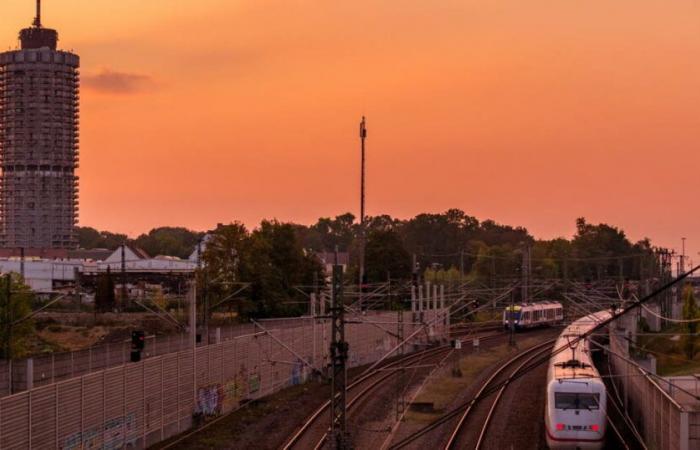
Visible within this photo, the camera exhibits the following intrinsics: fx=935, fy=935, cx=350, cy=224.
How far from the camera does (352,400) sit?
4594cm

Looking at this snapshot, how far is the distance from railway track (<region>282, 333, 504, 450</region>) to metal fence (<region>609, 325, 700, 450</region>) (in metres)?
10.6

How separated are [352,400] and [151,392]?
13.6 m

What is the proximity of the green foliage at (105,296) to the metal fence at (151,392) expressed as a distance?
57.9 meters

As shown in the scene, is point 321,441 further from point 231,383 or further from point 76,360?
point 76,360

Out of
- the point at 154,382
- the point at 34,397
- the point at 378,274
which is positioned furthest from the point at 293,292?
the point at 34,397

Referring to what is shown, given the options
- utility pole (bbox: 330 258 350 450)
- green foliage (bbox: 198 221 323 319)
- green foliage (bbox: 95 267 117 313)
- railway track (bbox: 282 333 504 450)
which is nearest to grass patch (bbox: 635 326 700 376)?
railway track (bbox: 282 333 504 450)

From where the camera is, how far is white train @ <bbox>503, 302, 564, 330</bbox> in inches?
3319

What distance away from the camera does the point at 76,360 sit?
4175 centimetres

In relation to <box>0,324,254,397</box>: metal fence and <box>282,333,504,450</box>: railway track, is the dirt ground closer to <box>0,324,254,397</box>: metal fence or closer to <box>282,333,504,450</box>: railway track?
<box>282,333,504,450</box>: railway track

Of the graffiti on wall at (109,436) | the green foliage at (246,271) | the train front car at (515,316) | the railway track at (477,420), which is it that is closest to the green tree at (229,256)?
the green foliage at (246,271)

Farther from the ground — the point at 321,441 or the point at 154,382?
the point at 154,382

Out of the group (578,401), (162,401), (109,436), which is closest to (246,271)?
(162,401)

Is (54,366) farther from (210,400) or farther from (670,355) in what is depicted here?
(670,355)

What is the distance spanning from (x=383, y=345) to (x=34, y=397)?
4512cm
